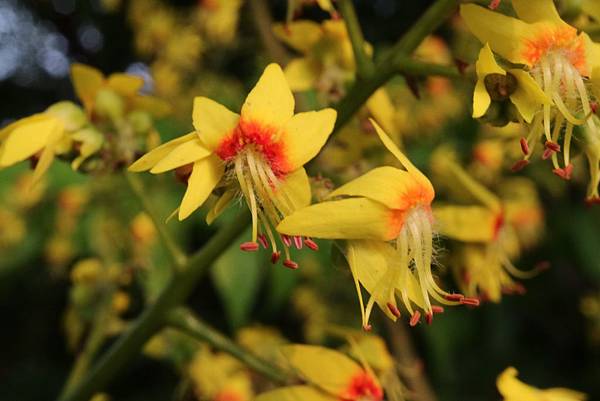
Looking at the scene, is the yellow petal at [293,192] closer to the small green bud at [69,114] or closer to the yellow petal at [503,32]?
the yellow petal at [503,32]

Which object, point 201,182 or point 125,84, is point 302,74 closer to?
point 125,84

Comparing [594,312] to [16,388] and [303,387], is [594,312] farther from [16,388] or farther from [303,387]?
[16,388]

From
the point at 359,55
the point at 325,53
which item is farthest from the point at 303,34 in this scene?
the point at 359,55

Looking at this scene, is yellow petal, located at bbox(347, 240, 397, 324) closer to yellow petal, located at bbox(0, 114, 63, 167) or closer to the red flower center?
the red flower center

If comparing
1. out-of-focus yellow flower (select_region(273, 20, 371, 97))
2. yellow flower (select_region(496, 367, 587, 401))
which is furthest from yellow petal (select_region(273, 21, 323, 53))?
yellow flower (select_region(496, 367, 587, 401))

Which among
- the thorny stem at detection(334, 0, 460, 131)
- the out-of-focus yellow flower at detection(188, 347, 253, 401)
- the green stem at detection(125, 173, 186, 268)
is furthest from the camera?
the out-of-focus yellow flower at detection(188, 347, 253, 401)

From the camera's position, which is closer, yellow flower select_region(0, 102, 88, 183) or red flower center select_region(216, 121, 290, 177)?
red flower center select_region(216, 121, 290, 177)

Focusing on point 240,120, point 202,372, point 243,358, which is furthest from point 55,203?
A: point 240,120

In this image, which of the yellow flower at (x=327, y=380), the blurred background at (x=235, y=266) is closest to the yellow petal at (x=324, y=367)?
the yellow flower at (x=327, y=380)
